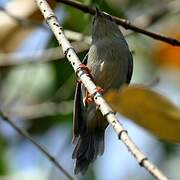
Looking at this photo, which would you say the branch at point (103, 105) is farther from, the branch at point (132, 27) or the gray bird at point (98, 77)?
the gray bird at point (98, 77)

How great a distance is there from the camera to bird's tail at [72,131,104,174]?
3.60m

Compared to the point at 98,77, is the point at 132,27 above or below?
below

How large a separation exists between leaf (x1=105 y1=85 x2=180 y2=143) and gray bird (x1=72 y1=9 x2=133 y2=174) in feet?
4.22

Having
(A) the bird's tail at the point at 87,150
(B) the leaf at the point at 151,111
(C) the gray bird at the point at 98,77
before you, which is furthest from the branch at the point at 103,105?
(A) the bird's tail at the point at 87,150

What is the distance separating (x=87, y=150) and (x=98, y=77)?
43 centimetres

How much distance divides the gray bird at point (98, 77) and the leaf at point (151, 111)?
50.7 inches

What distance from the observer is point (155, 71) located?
18.5 ft

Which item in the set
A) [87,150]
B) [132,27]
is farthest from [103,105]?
[87,150]

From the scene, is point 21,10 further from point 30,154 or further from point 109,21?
point 30,154

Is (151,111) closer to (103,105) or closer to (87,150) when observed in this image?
(103,105)

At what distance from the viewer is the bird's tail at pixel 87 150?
3597mm

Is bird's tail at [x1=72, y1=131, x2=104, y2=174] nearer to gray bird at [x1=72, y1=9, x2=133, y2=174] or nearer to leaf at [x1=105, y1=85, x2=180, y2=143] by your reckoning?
gray bird at [x1=72, y1=9, x2=133, y2=174]

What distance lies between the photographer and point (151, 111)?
7.82ft

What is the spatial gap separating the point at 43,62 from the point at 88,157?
4.77 ft
